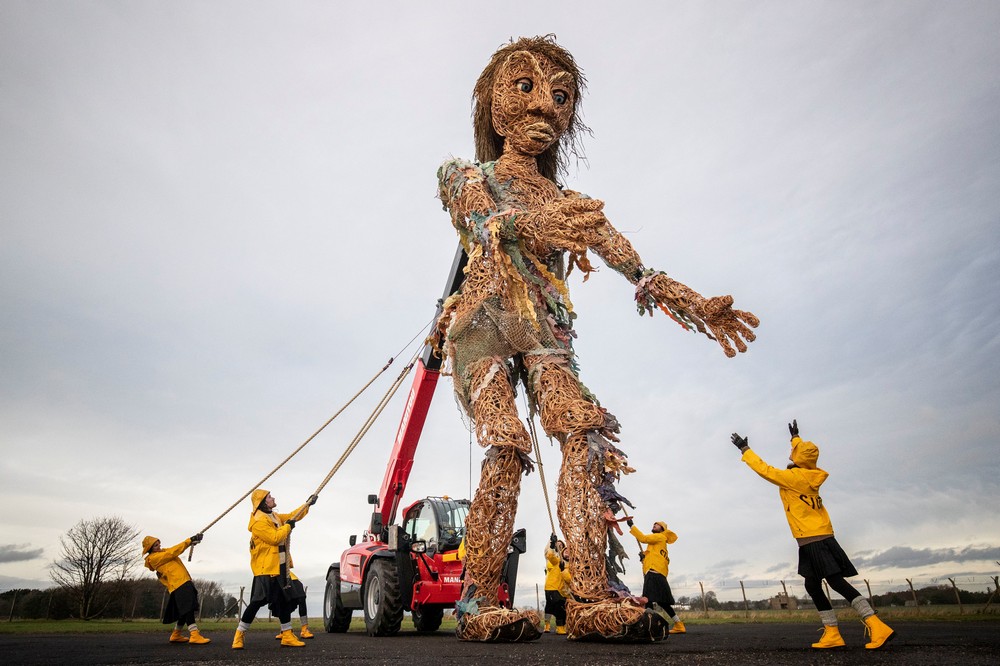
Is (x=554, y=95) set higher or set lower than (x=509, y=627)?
higher

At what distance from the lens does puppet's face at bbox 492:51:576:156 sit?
4.86m

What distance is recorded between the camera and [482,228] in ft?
13.6

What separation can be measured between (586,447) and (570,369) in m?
0.65

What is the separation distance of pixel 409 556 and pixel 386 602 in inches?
19.7

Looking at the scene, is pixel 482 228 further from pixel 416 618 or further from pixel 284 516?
pixel 416 618

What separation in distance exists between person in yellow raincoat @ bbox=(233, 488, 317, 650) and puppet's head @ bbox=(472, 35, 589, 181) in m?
3.82

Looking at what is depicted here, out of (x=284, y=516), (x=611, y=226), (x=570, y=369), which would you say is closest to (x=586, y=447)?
(x=570, y=369)

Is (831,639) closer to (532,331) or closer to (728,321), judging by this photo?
(728,321)

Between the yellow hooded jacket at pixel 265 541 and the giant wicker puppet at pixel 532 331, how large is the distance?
231cm

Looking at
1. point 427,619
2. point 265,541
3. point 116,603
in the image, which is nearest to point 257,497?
point 265,541

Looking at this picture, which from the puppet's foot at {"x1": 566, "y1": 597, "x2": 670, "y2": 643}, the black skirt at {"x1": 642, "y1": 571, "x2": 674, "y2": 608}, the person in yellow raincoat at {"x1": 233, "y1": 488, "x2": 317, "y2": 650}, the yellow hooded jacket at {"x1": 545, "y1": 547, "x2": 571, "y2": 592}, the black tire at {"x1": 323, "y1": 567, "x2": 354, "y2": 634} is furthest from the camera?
the black tire at {"x1": 323, "y1": 567, "x2": 354, "y2": 634}

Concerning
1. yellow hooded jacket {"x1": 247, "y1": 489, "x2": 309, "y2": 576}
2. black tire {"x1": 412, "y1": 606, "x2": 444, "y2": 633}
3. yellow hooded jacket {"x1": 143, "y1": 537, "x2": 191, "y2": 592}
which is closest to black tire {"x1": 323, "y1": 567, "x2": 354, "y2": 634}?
black tire {"x1": 412, "y1": 606, "x2": 444, "y2": 633}

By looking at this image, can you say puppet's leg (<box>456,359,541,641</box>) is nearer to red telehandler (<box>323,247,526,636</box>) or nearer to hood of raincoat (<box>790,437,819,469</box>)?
red telehandler (<box>323,247,526,636</box>)

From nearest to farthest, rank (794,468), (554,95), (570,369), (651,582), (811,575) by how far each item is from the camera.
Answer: (811,575) < (794,468) < (570,369) < (554,95) < (651,582)
